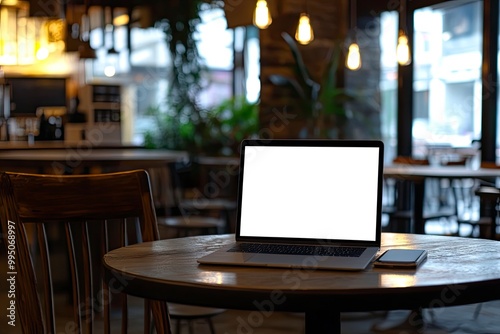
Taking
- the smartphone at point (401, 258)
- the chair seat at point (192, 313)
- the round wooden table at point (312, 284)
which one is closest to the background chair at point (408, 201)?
the chair seat at point (192, 313)

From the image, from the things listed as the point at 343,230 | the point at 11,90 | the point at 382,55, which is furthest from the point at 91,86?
the point at 343,230

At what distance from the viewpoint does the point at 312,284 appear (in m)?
1.31

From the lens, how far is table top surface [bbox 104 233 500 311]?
1.26m

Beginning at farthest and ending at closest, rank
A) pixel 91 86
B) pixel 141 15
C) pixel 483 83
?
pixel 91 86 → pixel 141 15 → pixel 483 83

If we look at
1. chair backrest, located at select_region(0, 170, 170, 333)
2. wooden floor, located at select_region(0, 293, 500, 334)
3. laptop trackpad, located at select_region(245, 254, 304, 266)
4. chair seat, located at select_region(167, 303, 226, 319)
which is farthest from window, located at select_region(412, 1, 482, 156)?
laptop trackpad, located at select_region(245, 254, 304, 266)

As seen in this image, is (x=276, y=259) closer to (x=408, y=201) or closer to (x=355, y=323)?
(x=355, y=323)

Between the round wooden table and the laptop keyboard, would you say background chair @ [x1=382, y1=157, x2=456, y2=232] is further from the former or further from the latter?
the round wooden table

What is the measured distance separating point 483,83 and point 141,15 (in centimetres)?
591

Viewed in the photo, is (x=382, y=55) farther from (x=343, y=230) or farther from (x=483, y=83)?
(x=343, y=230)

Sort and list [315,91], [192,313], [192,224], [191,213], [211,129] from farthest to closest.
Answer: [211,129], [315,91], [191,213], [192,224], [192,313]

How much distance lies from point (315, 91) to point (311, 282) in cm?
563

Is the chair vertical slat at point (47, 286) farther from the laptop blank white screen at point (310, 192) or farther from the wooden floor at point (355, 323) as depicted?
the wooden floor at point (355, 323)

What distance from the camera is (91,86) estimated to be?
37.7ft

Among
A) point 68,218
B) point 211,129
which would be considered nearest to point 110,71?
point 211,129
